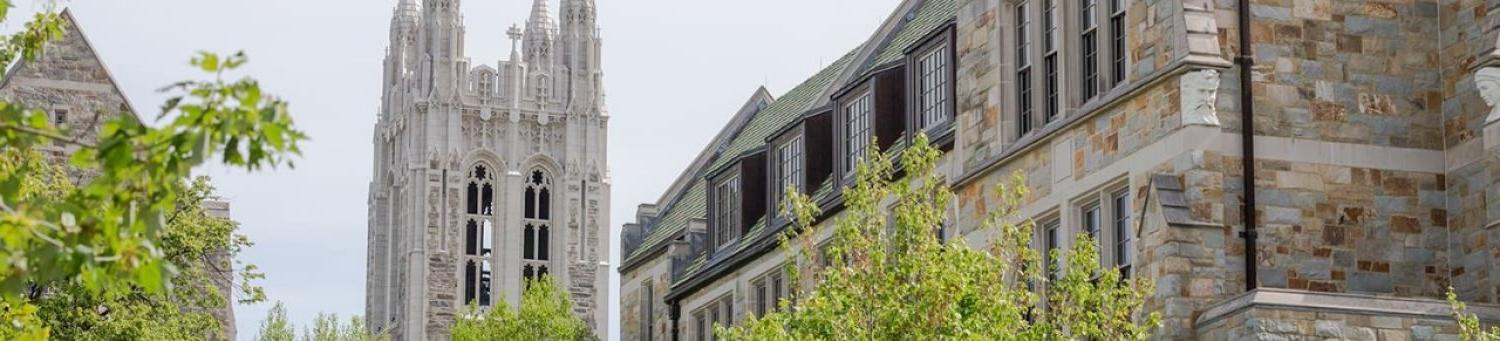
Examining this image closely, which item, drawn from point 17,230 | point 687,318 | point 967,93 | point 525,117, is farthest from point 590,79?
point 17,230

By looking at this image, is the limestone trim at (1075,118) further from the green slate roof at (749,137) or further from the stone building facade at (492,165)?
the stone building facade at (492,165)

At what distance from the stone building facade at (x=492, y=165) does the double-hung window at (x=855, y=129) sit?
313 feet

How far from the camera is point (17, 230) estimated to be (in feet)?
33.4

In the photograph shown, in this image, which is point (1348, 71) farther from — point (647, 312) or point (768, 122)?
A: point (768, 122)

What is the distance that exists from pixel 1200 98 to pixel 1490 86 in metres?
2.51

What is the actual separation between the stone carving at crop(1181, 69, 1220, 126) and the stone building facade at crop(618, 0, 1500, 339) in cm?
1

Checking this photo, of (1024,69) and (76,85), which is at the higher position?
(76,85)

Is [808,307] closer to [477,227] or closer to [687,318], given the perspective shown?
[687,318]

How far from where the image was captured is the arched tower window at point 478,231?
136m

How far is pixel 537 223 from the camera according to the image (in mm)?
137875

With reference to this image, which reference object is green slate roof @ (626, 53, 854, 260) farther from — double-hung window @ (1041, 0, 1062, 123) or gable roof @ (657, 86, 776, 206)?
double-hung window @ (1041, 0, 1062, 123)

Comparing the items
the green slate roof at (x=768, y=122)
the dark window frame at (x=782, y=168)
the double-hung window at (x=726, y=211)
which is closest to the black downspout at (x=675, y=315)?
the green slate roof at (x=768, y=122)

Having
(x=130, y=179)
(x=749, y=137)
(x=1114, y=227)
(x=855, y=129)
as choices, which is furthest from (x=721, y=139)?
(x=130, y=179)

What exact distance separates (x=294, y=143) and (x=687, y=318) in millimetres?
33926
